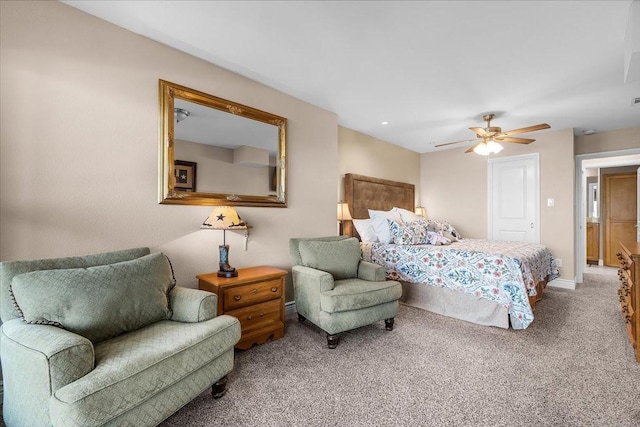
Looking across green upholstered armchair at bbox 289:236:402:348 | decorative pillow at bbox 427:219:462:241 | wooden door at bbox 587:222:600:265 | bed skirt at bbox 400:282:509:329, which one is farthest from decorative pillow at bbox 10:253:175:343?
wooden door at bbox 587:222:600:265

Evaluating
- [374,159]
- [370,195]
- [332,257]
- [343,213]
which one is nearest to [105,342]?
[332,257]

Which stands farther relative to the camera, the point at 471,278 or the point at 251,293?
the point at 471,278

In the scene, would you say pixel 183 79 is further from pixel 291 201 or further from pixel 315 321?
pixel 315 321

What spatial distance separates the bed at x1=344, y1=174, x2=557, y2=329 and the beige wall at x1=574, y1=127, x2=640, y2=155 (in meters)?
2.20

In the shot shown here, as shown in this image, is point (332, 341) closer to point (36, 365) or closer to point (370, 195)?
point (36, 365)

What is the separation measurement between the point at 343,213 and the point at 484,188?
2.99 m

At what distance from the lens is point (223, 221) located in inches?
Answer: 93.7

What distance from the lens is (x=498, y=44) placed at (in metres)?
2.30

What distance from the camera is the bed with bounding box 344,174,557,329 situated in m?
2.73

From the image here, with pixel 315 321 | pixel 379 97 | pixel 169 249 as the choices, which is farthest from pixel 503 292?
pixel 169 249

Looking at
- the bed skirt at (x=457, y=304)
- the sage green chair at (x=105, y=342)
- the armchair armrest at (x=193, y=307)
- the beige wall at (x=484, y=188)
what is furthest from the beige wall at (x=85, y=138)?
the beige wall at (x=484, y=188)

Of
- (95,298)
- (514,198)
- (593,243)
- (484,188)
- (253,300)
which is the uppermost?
(484,188)

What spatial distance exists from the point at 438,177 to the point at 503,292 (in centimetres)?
350

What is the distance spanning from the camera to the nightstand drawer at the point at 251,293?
2225mm
